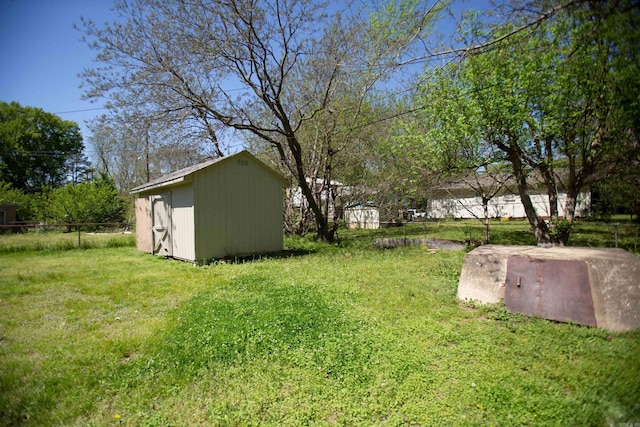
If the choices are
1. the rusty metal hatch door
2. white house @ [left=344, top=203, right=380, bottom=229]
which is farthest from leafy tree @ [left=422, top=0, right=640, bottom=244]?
white house @ [left=344, top=203, right=380, bottom=229]

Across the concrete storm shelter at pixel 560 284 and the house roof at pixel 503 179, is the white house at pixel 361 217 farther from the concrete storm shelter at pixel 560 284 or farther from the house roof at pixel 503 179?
the concrete storm shelter at pixel 560 284

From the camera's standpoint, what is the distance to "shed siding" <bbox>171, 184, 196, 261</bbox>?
895 cm

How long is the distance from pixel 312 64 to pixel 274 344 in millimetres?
10062

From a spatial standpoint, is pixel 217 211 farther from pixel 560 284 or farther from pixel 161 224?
pixel 560 284

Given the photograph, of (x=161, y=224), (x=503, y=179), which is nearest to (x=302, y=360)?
(x=161, y=224)

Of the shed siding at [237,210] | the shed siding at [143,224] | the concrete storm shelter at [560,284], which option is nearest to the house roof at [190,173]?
the shed siding at [237,210]

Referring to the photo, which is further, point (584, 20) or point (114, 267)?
point (114, 267)

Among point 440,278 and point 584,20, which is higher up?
point 584,20

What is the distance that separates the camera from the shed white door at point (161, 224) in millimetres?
10079

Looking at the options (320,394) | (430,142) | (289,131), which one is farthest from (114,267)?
(430,142)

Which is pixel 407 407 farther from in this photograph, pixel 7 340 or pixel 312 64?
pixel 312 64

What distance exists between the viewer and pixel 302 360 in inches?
124

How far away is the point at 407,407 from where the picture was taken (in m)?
2.45

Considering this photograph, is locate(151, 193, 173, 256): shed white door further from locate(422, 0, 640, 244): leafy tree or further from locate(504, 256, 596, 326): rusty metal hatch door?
locate(504, 256, 596, 326): rusty metal hatch door
